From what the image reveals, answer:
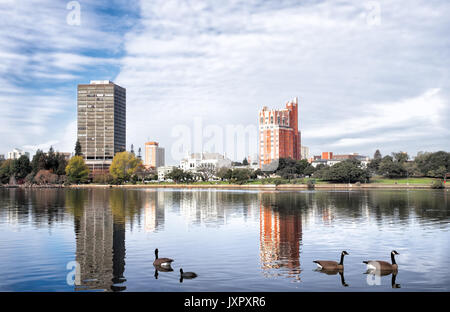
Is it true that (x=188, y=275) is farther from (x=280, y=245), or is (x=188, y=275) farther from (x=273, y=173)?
(x=273, y=173)

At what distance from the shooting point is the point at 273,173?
608 ft

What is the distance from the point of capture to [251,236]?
27.5 m

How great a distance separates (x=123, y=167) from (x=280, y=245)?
6101 inches

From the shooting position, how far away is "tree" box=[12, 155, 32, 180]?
160375 mm

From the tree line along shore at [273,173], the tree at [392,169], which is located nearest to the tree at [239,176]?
the tree line along shore at [273,173]

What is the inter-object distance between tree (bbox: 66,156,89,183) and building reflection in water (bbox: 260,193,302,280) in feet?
452

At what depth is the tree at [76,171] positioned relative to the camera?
161125 mm

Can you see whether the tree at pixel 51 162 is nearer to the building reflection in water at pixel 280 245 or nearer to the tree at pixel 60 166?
the tree at pixel 60 166

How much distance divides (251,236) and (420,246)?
1016 centimetres

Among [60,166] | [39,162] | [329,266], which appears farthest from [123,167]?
[329,266]

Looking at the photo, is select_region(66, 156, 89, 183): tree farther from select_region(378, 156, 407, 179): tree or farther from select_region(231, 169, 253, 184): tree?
select_region(378, 156, 407, 179): tree

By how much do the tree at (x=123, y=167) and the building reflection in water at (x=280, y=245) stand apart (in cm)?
13789
